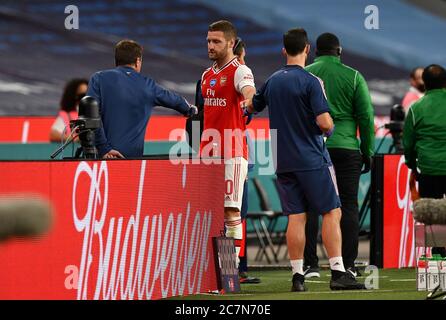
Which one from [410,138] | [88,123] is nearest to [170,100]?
[88,123]

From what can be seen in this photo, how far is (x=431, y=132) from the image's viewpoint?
1134cm

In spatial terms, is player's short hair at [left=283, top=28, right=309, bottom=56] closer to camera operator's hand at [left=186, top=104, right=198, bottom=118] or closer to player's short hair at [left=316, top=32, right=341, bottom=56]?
camera operator's hand at [left=186, top=104, right=198, bottom=118]

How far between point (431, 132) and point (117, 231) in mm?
3618

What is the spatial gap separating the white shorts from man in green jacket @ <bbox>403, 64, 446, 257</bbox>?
66.2 inches

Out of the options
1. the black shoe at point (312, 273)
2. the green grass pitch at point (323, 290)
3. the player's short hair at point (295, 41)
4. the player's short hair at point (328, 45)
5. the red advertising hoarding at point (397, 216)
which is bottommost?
the green grass pitch at point (323, 290)

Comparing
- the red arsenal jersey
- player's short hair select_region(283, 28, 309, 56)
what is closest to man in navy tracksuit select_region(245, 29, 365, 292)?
player's short hair select_region(283, 28, 309, 56)

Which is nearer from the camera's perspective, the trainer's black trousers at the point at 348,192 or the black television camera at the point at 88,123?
the black television camera at the point at 88,123

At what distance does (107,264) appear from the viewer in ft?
28.3

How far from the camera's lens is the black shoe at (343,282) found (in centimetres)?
987

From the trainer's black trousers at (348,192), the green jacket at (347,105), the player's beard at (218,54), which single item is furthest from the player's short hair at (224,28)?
the trainer's black trousers at (348,192)

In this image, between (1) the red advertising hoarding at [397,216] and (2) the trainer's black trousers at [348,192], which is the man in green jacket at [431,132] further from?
(1) the red advertising hoarding at [397,216]

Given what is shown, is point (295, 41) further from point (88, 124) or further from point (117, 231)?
point (117, 231)
